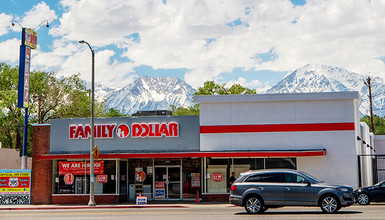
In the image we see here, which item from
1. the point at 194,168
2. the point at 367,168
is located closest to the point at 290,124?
the point at 194,168

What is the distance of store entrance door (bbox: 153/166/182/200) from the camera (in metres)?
30.4

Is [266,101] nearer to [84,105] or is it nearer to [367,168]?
[367,168]

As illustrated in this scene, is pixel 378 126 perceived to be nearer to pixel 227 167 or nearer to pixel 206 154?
pixel 227 167

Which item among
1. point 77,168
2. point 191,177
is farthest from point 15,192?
point 191,177

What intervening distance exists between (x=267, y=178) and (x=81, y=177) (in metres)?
14.0

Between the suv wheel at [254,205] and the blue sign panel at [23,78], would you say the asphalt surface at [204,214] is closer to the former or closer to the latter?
the suv wheel at [254,205]

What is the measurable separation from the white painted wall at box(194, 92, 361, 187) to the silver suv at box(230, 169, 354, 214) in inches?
327

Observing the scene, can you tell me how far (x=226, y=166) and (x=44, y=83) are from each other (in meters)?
37.7

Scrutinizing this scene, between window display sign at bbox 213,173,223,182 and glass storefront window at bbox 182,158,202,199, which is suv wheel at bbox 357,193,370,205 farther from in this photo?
glass storefront window at bbox 182,158,202,199

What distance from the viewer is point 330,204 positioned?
63.9ft

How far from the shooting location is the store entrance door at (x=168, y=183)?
3036cm

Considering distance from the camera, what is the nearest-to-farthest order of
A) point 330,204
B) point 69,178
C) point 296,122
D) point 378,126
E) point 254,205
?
point 330,204, point 254,205, point 296,122, point 69,178, point 378,126

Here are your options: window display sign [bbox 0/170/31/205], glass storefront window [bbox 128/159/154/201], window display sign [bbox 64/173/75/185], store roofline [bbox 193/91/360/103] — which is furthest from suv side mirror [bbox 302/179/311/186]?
window display sign [bbox 0/170/31/205]

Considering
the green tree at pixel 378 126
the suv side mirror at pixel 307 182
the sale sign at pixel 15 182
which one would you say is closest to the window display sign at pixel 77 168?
the sale sign at pixel 15 182
